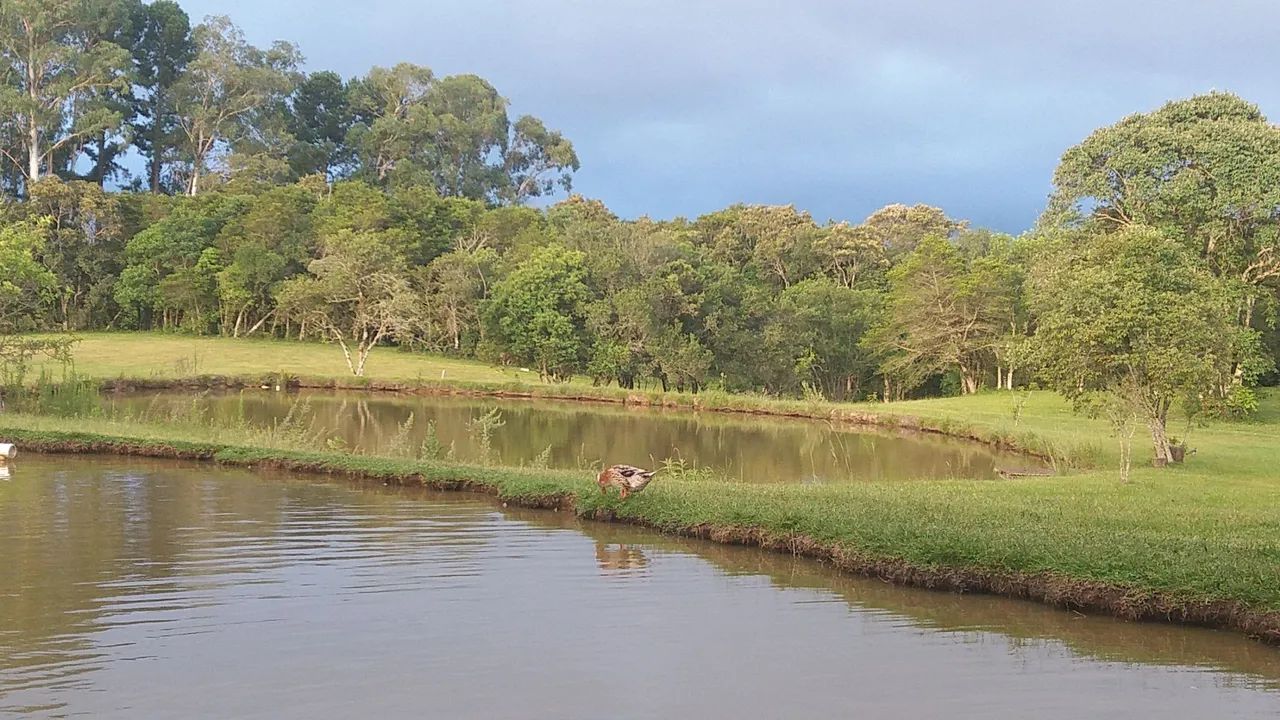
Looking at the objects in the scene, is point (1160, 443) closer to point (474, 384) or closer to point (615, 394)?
point (615, 394)

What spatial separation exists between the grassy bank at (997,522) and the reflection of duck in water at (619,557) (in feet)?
3.87

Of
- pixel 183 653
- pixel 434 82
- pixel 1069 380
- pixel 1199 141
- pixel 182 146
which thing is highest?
pixel 434 82

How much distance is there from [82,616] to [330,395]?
33.6 m

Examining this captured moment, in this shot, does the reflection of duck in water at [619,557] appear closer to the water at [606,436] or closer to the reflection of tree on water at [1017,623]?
the reflection of tree on water at [1017,623]

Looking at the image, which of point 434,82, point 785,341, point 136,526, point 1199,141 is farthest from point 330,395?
point 434,82

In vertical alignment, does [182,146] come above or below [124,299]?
above

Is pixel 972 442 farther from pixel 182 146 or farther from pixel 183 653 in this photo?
pixel 182 146

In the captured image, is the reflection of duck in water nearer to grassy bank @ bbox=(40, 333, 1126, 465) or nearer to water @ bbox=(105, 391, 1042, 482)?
water @ bbox=(105, 391, 1042, 482)

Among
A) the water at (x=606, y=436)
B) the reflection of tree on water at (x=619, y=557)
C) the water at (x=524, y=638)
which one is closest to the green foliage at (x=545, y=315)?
the water at (x=606, y=436)

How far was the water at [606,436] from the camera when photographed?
76.0 ft

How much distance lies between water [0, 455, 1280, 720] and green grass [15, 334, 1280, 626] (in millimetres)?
515

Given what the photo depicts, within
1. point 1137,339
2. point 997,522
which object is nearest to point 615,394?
point 1137,339

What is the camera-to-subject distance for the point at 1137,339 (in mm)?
18844

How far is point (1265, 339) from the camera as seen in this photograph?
40469 mm
